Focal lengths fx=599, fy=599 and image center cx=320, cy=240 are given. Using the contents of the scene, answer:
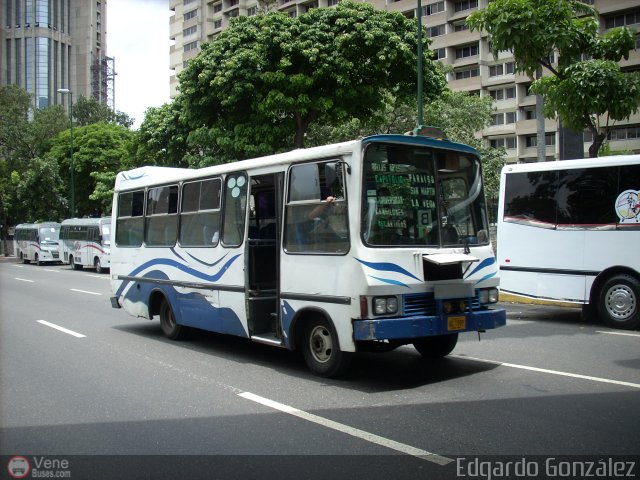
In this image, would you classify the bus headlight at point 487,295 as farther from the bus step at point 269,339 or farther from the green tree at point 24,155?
the green tree at point 24,155

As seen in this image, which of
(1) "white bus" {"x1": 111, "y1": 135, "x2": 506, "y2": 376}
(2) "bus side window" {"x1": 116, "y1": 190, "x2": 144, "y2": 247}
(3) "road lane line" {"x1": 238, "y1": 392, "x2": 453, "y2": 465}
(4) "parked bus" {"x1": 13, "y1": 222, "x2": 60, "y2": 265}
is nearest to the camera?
(3) "road lane line" {"x1": 238, "y1": 392, "x2": 453, "y2": 465}

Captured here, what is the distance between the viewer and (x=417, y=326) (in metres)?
6.40

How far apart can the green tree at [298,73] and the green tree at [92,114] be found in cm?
4621

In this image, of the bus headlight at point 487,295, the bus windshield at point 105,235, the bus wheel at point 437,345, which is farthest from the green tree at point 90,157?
the bus headlight at point 487,295

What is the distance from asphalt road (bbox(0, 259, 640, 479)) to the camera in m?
4.52

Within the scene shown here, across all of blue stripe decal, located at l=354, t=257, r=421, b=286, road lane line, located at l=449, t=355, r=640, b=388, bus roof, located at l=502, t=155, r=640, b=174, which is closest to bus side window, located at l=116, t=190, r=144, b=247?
blue stripe decal, located at l=354, t=257, r=421, b=286

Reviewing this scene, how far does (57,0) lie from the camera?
8.88 meters

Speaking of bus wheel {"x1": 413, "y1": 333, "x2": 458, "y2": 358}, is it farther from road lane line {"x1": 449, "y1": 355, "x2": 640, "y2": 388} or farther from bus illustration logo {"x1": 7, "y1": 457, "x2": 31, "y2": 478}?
bus illustration logo {"x1": 7, "y1": 457, "x2": 31, "y2": 478}

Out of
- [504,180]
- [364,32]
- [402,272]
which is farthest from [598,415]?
[364,32]

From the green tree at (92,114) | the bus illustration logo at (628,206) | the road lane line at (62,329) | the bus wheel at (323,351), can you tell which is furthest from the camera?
the green tree at (92,114)

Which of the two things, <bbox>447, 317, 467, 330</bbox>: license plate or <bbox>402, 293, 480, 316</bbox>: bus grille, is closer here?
<bbox>402, 293, 480, 316</bbox>: bus grille

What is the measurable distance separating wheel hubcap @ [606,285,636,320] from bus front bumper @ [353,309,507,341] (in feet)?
15.2

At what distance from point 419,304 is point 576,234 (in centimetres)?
568

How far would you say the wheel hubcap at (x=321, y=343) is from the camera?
6.89 metres
